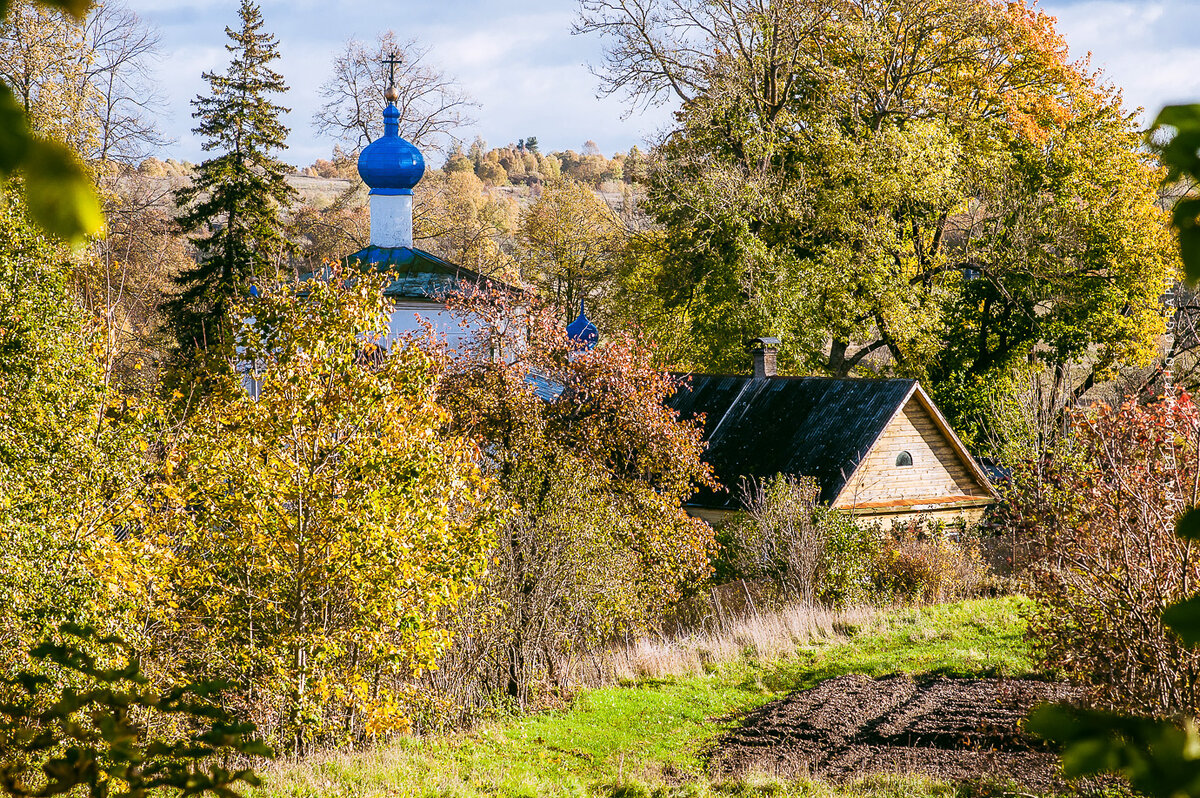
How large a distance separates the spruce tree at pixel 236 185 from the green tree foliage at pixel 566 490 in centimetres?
1106

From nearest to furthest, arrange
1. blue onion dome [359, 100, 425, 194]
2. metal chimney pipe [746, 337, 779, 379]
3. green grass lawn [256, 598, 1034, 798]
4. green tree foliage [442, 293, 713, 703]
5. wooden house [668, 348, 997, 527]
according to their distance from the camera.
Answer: green grass lawn [256, 598, 1034, 798] → green tree foliage [442, 293, 713, 703] → wooden house [668, 348, 997, 527] → metal chimney pipe [746, 337, 779, 379] → blue onion dome [359, 100, 425, 194]

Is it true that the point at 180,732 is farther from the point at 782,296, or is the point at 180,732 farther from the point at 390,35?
the point at 390,35

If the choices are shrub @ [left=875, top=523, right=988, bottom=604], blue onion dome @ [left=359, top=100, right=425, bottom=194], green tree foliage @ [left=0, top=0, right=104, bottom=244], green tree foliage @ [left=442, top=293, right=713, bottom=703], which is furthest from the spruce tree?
green tree foliage @ [left=0, top=0, right=104, bottom=244]

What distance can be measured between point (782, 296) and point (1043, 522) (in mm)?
19840

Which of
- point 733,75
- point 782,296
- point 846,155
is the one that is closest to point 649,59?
point 733,75

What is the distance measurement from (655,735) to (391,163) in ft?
69.0

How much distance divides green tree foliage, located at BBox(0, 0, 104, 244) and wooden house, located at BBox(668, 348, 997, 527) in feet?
76.3

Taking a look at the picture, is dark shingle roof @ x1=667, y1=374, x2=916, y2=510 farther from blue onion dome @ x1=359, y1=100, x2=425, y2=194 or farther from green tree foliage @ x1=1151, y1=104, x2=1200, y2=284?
green tree foliage @ x1=1151, y1=104, x2=1200, y2=284

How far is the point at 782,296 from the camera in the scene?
29.9 metres

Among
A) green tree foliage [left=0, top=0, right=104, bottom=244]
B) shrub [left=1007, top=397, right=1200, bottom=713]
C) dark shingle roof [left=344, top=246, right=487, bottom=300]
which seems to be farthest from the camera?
dark shingle roof [left=344, top=246, right=487, bottom=300]

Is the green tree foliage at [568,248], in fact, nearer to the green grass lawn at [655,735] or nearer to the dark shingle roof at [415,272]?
the dark shingle roof at [415,272]

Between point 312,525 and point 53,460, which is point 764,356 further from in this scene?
point 53,460

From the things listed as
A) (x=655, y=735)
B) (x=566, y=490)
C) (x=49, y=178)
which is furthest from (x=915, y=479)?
(x=49, y=178)

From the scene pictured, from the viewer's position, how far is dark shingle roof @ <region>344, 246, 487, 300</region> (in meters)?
27.0
